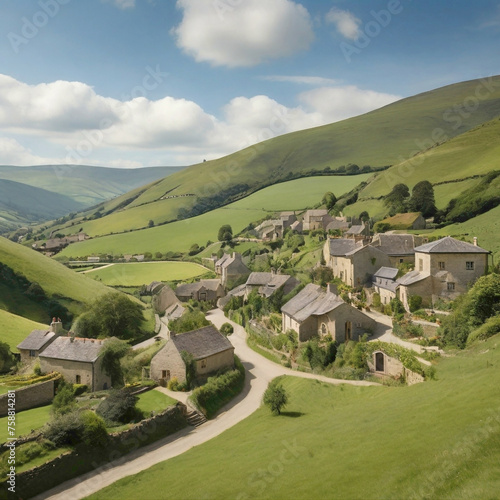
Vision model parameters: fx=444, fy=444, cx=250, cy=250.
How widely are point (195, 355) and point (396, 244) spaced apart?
3296 cm

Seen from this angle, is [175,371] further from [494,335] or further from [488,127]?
[488,127]

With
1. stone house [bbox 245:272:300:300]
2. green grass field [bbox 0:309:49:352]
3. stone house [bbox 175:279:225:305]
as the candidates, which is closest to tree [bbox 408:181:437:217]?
stone house [bbox 245:272:300:300]

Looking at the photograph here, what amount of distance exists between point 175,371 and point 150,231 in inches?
5242

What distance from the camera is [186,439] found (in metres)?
30.7

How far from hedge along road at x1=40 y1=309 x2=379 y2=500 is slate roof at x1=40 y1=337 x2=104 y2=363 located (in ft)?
38.5

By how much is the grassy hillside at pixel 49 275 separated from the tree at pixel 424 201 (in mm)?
60542

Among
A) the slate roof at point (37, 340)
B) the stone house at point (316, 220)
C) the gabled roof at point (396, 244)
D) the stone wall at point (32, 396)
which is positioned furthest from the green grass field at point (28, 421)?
the stone house at point (316, 220)

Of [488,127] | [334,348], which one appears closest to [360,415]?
[334,348]

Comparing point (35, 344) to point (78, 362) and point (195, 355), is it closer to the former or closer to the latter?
point (78, 362)

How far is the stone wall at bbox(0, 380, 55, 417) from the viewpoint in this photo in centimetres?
3200

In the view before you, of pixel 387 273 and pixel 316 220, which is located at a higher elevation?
pixel 316 220

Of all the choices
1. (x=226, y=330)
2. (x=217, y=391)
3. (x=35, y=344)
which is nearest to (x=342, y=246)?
(x=226, y=330)

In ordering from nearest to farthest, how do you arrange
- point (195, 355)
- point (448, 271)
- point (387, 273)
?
point (195, 355)
point (448, 271)
point (387, 273)

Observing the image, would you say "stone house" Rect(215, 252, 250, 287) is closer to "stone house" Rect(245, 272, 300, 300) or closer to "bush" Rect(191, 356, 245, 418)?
"stone house" Rect(245, 272, 300, 300)
